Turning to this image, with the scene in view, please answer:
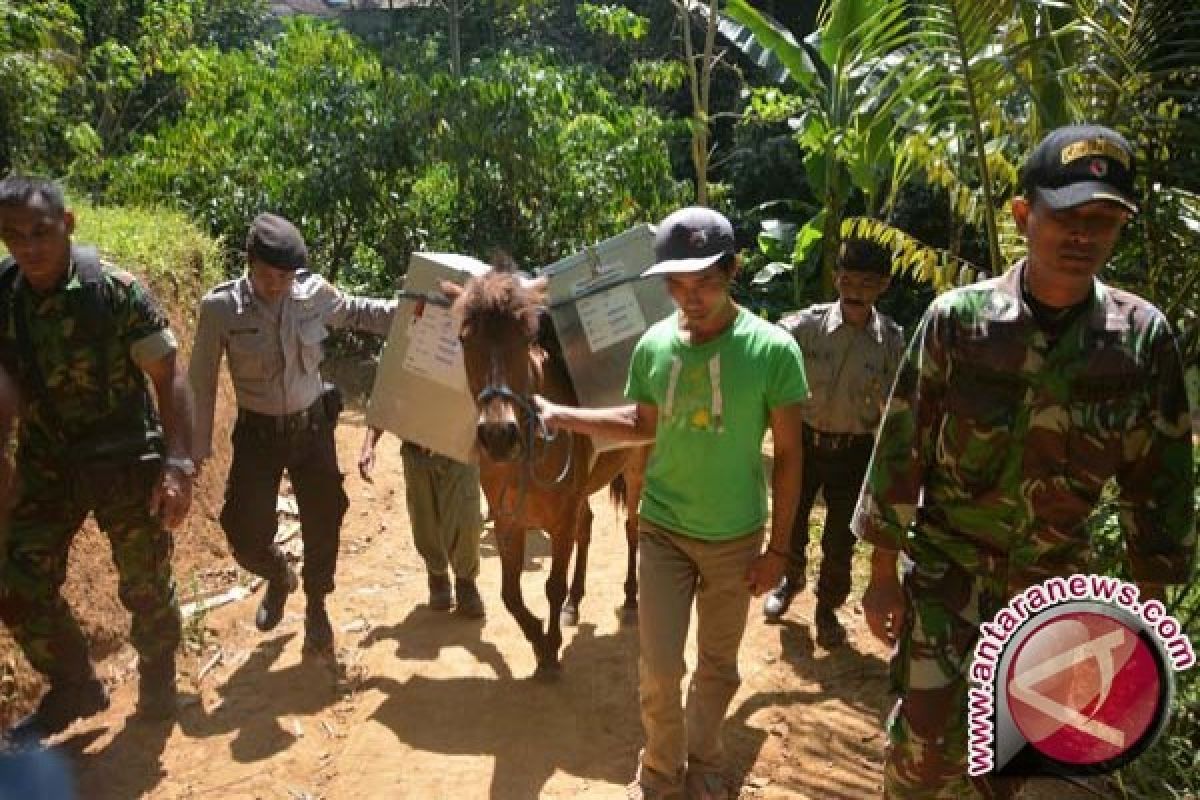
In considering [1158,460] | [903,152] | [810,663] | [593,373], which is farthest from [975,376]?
[810,663]

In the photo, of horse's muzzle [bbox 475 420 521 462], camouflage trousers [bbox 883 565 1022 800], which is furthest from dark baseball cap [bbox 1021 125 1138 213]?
horse's muzzle [bbox 475 420 521 462]

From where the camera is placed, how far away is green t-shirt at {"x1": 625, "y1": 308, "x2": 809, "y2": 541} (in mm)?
3221

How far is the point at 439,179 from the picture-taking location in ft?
35.6

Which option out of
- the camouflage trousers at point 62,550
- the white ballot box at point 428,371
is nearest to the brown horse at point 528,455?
the white ballot box at point 428,371

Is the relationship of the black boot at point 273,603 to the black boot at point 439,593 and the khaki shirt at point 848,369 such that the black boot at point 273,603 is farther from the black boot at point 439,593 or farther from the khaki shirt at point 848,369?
the khaki shirt at point 848,369

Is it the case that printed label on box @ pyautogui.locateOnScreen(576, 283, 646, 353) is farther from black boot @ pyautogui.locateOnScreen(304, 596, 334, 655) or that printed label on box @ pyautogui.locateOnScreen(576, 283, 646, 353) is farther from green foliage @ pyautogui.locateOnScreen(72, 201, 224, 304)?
green foliage @ pyautogui.locateOnScreen(72, 201, 224, 304)

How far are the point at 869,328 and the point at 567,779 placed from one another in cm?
258

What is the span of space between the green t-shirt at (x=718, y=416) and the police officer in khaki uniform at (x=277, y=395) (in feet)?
6.52

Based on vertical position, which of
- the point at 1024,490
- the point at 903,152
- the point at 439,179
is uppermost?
the point at 439,179

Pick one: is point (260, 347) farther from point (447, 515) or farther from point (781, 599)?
point (781, 599)

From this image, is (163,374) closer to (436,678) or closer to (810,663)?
(436,678)

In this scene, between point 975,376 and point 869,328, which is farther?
point 869,328

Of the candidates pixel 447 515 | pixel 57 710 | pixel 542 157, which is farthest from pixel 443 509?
pixel 542 157

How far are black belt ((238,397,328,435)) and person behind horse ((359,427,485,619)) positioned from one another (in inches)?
31.5
